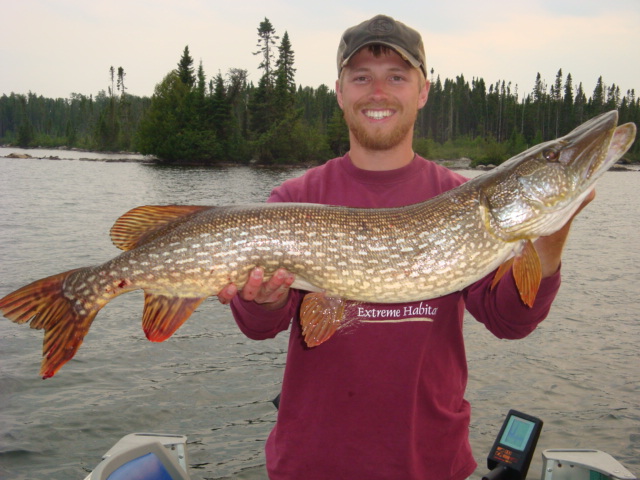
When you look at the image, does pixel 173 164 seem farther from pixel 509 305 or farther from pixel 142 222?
pixel 509 305

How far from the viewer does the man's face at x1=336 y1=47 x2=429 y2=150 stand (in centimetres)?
251

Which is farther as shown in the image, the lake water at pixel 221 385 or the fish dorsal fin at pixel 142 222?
the lake water at pixel 221 385

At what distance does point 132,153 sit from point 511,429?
6770cm

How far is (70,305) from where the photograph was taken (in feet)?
7.83

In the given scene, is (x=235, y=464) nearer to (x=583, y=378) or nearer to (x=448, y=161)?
(x=583, y=378)

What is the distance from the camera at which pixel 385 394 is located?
2129mm

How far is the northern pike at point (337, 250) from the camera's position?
89.0 inches

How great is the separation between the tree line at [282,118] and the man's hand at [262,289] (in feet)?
149

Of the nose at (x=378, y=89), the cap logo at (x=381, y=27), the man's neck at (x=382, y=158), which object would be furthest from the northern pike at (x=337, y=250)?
the cap logo at (x=381, y=27)

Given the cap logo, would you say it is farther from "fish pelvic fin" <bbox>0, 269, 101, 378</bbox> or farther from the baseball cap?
"fish pelvic fin" <bbox>0, 269, 101, 378</bbox>

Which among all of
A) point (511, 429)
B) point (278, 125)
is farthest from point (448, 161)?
point (511, 429)

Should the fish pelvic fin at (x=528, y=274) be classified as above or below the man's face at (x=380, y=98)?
below

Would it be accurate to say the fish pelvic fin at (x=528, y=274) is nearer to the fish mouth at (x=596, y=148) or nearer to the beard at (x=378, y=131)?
the fish mouth at (x=596, y=148)

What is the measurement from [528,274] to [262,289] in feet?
3.60
